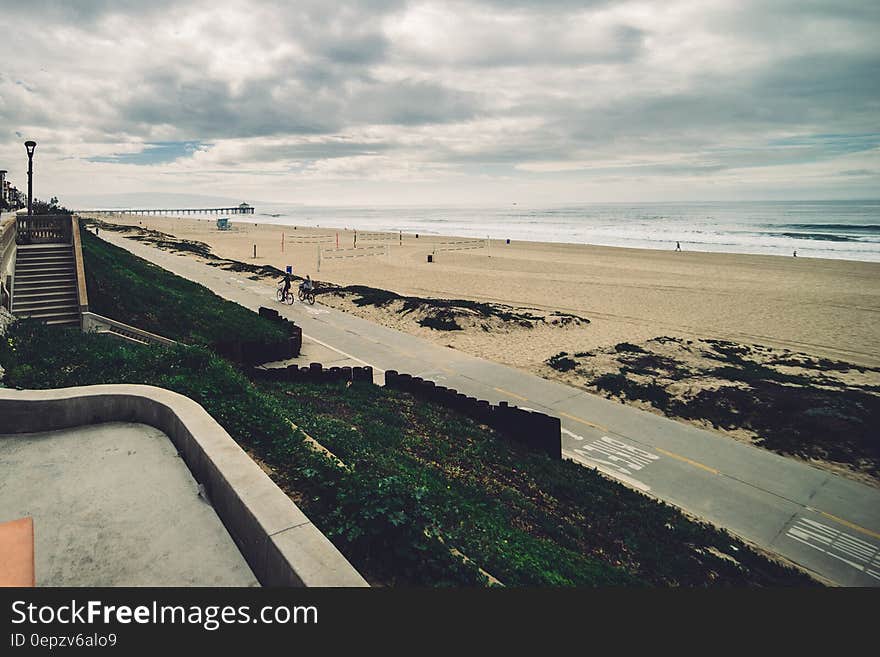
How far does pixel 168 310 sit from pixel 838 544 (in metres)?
18.1

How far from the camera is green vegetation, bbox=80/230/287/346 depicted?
15.3m

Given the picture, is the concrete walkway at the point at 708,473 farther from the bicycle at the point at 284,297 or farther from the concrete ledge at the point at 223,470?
the bicycle at the point at 284,297

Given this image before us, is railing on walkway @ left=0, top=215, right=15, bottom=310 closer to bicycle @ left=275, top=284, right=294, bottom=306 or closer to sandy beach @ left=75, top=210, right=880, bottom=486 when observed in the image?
bicycle @ left=275, top=284, right=294, bottom=306

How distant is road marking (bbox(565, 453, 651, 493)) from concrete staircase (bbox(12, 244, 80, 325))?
14751mm

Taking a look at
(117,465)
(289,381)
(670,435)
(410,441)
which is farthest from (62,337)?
(670,435)

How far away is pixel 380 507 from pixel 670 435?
8.56 meters

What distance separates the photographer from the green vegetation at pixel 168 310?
1532cm

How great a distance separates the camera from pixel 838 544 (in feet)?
25.0

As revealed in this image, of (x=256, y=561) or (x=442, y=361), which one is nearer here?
(x=256, y=561)

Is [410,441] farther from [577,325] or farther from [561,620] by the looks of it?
[577,325]

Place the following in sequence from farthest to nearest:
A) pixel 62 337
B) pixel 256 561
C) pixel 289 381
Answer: pixel 289 381 → pixel 62 337 → pixel 256 561

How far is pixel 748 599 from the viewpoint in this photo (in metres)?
3.87

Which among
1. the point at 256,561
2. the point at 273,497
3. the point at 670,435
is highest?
the point at 273,497

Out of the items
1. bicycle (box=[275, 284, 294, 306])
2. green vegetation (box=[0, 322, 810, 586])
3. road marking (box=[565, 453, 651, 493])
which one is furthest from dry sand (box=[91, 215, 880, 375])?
green vegetation (box=[0, 322, 810, 586])
